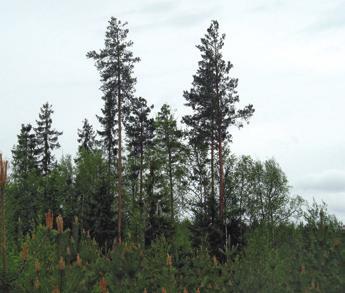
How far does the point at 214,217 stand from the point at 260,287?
43.6 ft

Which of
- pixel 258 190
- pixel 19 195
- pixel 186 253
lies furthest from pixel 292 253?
pixel 258 190

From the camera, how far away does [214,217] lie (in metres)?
23.1

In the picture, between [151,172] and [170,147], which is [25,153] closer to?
[170,147]

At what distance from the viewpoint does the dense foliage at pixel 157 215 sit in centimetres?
505

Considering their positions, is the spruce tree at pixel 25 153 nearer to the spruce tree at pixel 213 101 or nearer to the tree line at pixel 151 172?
the tree line at pixel 151 172

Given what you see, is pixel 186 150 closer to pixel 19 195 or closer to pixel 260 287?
pixel 19 195

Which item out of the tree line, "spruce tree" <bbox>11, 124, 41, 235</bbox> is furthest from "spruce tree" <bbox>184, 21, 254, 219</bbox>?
"spruce tree" <bbox>11, 124, 41, 235</bbox>

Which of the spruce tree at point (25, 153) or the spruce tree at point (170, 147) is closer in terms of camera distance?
the spruce tree at point (170, 147)

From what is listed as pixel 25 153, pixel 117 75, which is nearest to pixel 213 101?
pixel 117 75

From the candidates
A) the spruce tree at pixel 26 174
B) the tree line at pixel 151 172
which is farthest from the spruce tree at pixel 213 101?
the spruce tree at pixel 26 174

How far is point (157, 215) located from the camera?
91.8ft

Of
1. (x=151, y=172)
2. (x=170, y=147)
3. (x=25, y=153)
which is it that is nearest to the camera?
(x=151, y=172)

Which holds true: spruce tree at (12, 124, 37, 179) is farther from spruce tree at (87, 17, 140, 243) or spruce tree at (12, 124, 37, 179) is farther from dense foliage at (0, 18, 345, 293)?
spruce tree at (87, 17, 140, 243)

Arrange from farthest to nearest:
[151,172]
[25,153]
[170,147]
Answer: [25,153] → [170,147] → [151,172]
